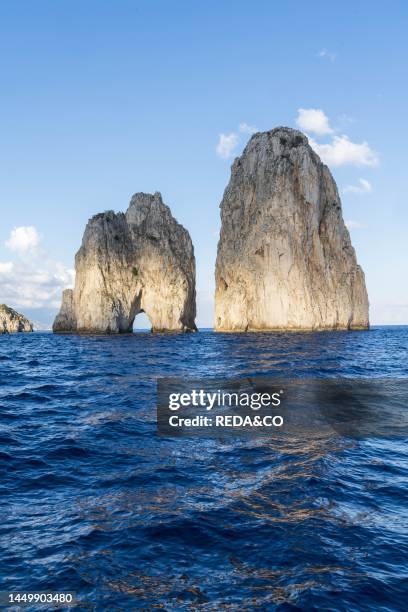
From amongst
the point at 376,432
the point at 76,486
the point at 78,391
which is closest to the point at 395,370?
the point at 376,432

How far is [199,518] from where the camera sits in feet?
23.2

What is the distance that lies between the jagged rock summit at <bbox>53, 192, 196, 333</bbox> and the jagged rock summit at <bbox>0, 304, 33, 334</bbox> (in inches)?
1409

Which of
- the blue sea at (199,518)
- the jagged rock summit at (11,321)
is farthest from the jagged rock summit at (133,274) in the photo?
the blue sea at (199,518)

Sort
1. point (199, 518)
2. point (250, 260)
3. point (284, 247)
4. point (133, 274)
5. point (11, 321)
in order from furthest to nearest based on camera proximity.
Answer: point (11, 321) → point (133, 274) → point (250, 260) → point (284, 247) → point (199, 518)

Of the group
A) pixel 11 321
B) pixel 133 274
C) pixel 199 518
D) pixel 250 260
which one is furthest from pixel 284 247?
pixel 11 321

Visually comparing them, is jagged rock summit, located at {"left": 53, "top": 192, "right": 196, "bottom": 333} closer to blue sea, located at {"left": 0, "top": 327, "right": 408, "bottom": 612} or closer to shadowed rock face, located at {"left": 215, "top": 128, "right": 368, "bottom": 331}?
shadowed rock face, located at {"left": 215, "top": 128, "right": 368, "bottom": 331}

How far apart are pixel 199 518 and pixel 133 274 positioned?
301 ft

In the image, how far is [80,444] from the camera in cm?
1105

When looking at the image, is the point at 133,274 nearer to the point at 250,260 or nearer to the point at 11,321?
the point at 250,260

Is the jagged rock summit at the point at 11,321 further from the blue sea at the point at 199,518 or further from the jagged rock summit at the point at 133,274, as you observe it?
the blue sea at the point at 199,518

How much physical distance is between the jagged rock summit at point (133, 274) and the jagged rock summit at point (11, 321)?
3580 cm

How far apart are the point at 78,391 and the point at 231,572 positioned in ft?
47.5

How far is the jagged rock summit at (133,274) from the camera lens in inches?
3568

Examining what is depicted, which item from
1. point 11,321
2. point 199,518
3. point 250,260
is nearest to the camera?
point 199,518
